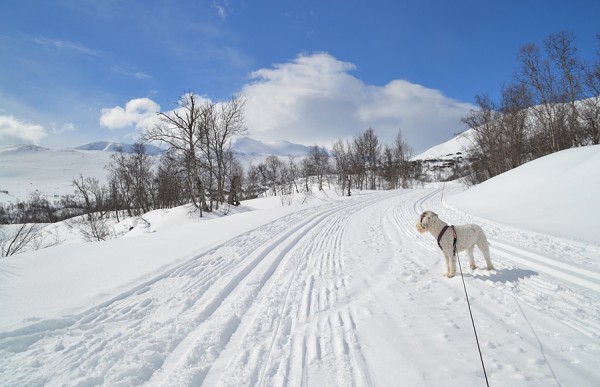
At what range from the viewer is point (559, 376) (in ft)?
7.43

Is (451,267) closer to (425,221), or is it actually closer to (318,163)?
(425,221)

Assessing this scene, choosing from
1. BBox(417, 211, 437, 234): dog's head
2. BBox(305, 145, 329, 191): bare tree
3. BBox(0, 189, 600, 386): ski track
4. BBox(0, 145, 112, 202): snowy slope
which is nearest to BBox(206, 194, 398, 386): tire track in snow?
BBox(0, 189, 600, 386): ski track

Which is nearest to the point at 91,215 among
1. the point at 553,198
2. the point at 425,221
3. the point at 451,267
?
the point at 425,221

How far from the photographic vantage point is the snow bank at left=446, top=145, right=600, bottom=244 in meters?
6.76

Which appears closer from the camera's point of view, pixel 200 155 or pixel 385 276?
pixel 385 276

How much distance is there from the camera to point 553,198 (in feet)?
29.6

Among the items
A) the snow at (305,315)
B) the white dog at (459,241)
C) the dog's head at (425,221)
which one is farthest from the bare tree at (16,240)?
the white dog at (459,241)

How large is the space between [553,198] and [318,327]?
10.4 meters

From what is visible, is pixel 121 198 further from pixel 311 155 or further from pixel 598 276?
pixel 598 276

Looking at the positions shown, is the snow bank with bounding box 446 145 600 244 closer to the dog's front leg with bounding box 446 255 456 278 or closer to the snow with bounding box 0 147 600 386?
the snow with bounding box 0 147 600 386

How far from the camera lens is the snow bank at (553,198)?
22.2 feet

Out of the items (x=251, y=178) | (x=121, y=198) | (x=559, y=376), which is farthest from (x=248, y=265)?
(x=251, y=178)

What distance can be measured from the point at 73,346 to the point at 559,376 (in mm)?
5112

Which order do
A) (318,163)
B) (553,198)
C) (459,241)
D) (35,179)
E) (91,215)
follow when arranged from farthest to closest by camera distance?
1. (35,179)
2. (318,163)
3. (91,215)
4. (553,198)
5. (459,241)
